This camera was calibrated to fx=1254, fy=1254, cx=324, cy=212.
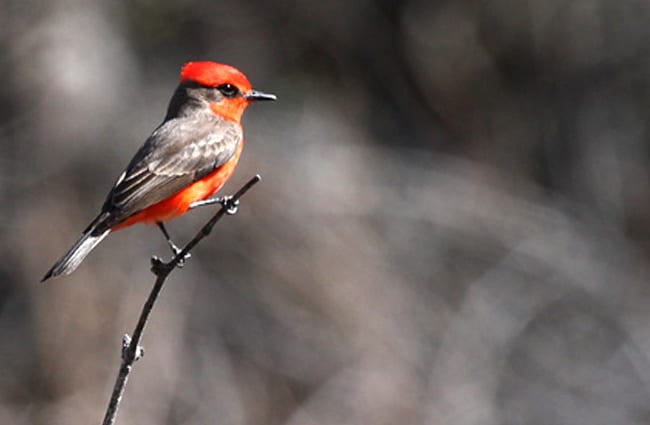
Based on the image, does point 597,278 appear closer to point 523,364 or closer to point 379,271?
point 523,364

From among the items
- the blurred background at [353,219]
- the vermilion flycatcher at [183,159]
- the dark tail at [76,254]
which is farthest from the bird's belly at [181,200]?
the blurred background at [353,219]

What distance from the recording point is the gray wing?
4.80 meters

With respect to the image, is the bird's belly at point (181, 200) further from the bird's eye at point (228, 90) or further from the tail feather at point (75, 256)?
the bird's eye at point (228, 90)

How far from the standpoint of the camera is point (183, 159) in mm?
5039

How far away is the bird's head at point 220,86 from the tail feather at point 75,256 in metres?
0.87

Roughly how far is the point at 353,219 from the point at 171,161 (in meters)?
4.82

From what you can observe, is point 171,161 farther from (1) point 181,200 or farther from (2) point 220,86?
(2) point 220,86

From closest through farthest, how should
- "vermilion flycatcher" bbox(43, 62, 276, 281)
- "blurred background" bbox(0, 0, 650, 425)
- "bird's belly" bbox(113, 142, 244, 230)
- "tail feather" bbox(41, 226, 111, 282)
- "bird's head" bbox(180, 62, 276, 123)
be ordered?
"tail feather" bbox(41, 226, 111, 282) < "vermilion flycatcher" bbox(43, 62, 276, 281) < "bird's belly" bbox(113, 142, 244, 230) < "bird's head" bbox(180, 62, 276, 123) < "blurred background" bbox(0, 0, 650, 425)

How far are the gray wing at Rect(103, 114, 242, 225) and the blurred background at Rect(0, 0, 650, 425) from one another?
351cm

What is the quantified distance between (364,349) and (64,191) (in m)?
2.43

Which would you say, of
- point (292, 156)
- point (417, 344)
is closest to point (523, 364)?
point (417, 344)

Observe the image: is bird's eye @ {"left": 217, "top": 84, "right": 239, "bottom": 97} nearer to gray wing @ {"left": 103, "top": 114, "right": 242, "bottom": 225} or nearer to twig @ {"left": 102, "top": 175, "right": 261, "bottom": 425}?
gray wing @ {"left": 103, "top": 114, "right": 242, "bottom": 225}

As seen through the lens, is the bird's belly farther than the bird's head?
No

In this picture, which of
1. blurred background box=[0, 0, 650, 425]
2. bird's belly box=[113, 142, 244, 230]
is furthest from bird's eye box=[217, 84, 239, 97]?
blurred background box=[0, 0, 650, 425]
